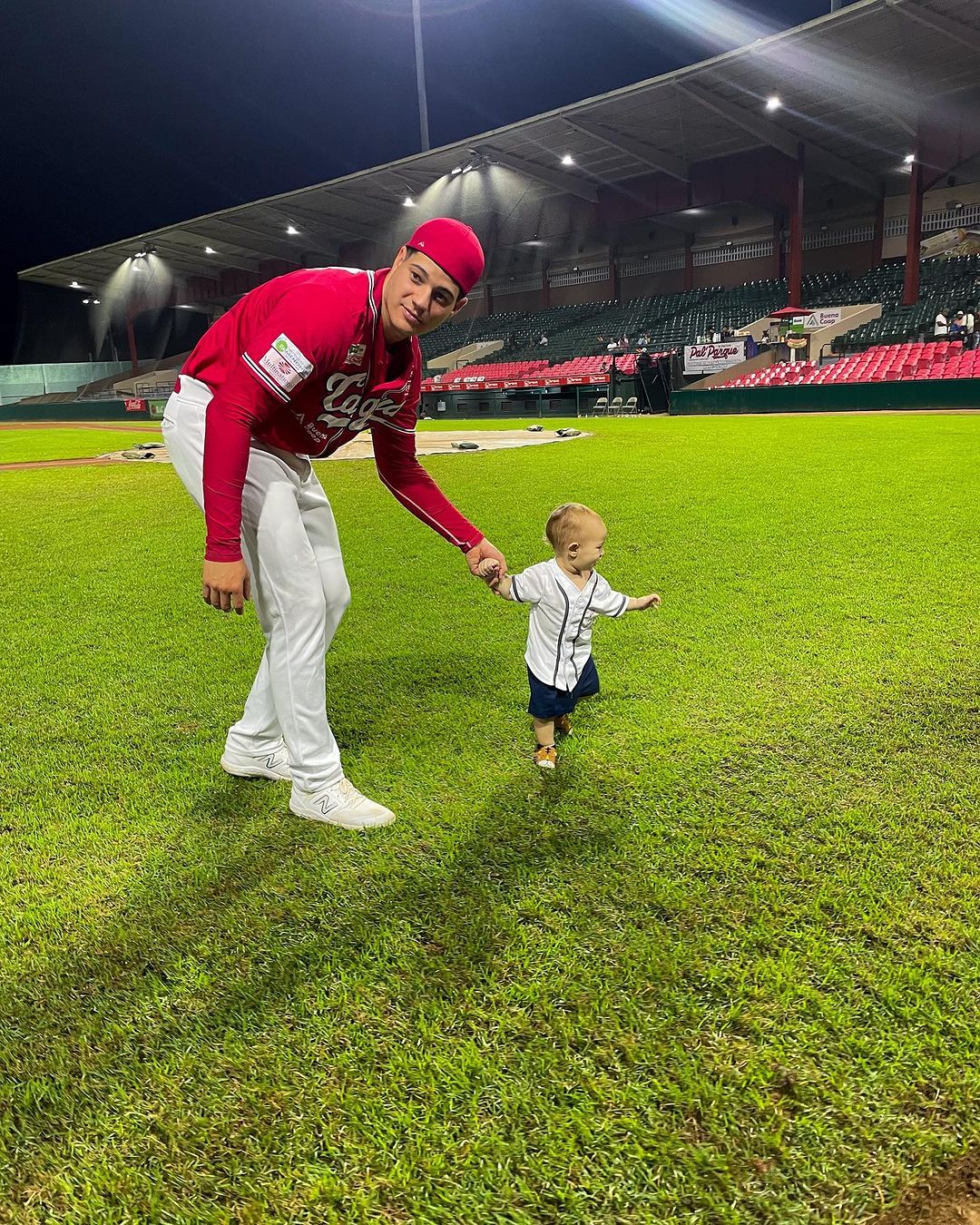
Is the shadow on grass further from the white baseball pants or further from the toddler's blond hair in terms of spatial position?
the toddler's blond hair

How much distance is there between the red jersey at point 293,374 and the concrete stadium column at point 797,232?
33742 millimetres

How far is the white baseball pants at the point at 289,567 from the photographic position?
2.23 meters

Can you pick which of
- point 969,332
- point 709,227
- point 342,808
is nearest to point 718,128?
point 709,227

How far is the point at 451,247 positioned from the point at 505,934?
5.87 ft

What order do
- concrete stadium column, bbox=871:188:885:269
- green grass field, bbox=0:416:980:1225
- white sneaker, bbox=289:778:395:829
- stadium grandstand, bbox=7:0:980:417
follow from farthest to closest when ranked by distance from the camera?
concrete stadium column, bbox=871:188:885:269 → stadium grandstand, bbox=7:0:980:417 → white sneaker, bbox=289:778:395:829 → green grass field, bbox=0:416:980:1225

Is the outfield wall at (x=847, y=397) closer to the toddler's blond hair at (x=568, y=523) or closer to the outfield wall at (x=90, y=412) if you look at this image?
the toddler's blond hair at (x=568, y=523)

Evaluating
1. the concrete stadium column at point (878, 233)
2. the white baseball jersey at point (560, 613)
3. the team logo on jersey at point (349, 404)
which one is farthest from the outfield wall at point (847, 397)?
the team logo on jersey at point (349, 404)

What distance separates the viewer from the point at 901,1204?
116 centimetres

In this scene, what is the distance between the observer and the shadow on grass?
4.95 ft

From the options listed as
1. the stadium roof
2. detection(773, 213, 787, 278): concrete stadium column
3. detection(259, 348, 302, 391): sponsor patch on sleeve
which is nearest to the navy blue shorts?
detection(259, 348, 302, 391): sponsor patch on sleeve

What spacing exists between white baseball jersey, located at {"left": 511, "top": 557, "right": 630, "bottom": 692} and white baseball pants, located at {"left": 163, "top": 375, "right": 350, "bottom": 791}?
2.22ft

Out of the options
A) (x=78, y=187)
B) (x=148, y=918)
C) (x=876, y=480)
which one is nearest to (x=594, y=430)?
(x=876, y=480)

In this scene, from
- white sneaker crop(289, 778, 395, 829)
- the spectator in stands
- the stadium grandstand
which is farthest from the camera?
the stadium grandstand

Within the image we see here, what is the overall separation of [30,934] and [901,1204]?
6.29 feet
